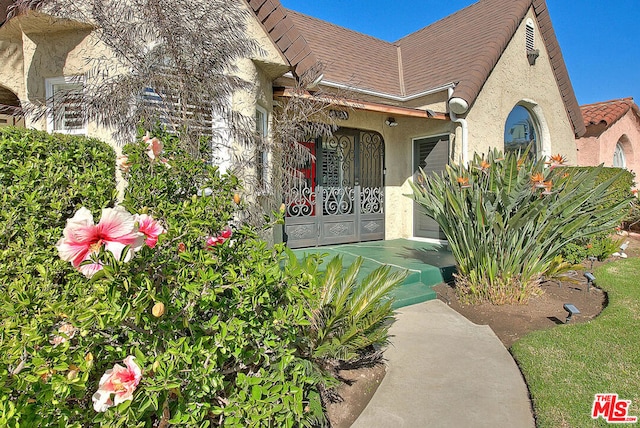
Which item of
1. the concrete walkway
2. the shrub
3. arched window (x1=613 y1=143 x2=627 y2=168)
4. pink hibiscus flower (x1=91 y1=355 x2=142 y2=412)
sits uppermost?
arched window (x1=613 y1=143 x2=627 y2=168)

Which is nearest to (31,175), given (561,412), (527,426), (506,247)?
(527,426)

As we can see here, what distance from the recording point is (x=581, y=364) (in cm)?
405

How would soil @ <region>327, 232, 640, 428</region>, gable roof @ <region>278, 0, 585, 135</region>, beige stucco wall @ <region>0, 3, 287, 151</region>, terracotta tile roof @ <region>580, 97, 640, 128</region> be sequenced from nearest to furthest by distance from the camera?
soil @ <region>327, 232, 640, 428</region>, beige stucco wall @ <region>0, 3, 287, 151</region>, gable roof @ <region>278, 0, 585, 135</region>, terracotta tile roof @ <region>580, 97, 640, 128</region>

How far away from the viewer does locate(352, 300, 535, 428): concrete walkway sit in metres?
3.30

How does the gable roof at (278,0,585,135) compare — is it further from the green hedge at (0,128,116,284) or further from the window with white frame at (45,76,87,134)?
the green hedge at (0,128,116,284)

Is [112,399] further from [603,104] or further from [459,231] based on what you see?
[603,104]

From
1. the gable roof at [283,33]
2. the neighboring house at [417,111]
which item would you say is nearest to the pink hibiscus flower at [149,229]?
the gable roof at [283,33]

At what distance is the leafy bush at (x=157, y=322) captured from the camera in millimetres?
1677

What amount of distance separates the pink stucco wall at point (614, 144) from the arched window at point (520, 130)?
332 centimetres

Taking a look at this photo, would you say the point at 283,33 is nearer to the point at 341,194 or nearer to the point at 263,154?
the point at 263,154

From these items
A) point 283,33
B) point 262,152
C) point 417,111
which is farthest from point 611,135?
point 262,152

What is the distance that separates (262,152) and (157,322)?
15.6 feet

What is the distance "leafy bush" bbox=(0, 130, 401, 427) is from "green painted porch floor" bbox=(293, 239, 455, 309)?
305cm

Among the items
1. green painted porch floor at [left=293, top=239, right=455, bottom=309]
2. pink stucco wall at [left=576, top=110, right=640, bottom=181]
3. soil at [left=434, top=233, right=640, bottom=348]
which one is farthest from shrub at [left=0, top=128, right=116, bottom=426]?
pink stucco wall at [left=576, top=110, right=640, bottom=181]
